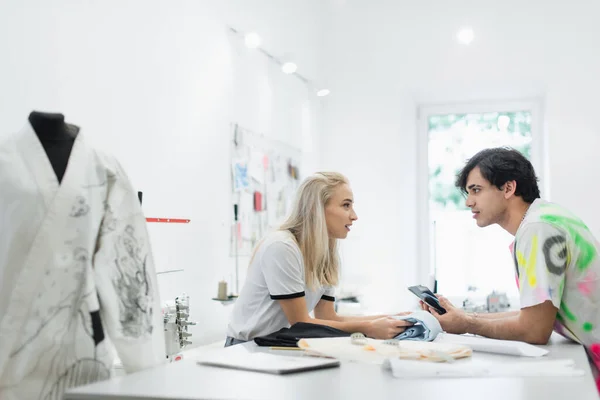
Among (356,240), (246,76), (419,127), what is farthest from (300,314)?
(419,127)

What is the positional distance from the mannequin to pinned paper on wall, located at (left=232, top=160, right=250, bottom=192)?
2.17m

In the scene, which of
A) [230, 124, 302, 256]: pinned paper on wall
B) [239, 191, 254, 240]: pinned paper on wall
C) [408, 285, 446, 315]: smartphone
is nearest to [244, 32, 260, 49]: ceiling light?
[230, 124, 302, 256]: pinned paper on wall

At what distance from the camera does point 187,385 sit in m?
1.47

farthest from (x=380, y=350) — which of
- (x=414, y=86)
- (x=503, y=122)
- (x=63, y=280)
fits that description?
(x=503, y=122)

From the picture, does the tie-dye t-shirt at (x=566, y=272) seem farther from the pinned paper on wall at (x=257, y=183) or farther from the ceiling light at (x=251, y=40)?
the ceiling light at (x=251, y=40)

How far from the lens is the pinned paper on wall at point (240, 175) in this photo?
3.90m

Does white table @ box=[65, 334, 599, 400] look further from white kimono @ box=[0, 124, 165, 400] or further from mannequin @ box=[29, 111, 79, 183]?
mannequin @ box=[29, 111, 79, 183]

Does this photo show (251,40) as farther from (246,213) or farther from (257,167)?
(246,213)

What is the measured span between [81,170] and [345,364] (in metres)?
0.81

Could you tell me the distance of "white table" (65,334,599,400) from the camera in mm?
1385

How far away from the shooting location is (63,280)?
64.4 inches

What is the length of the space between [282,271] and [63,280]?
103 centimetres

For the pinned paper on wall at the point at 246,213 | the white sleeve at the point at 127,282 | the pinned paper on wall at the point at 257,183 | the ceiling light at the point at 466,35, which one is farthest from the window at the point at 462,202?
the white sleeve at the point at 127,282

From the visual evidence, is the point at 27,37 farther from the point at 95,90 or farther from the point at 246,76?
the point at 246,76
